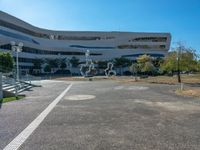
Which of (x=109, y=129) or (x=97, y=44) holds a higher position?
(x=97, y=44)

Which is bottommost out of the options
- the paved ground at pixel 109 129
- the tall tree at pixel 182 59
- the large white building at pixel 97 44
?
the paved ground at pixel 109 129

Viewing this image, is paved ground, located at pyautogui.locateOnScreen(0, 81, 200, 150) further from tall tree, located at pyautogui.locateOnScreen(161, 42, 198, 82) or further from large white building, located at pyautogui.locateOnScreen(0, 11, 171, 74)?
large white building, located at pyautogui.locateOnScreen(0, 11, 171, 74)

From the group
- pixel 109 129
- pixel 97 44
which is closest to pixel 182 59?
pixel 109 129

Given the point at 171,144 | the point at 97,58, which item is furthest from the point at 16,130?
the point at 97,58

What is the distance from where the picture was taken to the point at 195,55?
34.3 meters

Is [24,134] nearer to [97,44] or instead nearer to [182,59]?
[182,59]

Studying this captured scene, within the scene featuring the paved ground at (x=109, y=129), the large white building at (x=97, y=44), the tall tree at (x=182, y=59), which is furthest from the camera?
the large white building at (x=97, y=44)

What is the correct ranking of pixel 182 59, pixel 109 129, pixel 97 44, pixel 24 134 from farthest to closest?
pixel 97 44
pixel 182 59
pixel 109 129
pixel 24 134

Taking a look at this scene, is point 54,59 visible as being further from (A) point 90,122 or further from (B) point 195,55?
(A) point 90,122

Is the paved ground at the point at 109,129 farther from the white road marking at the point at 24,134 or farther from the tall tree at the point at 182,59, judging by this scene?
the tall tree at the point at 182,59

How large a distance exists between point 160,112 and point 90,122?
3489 millimetres

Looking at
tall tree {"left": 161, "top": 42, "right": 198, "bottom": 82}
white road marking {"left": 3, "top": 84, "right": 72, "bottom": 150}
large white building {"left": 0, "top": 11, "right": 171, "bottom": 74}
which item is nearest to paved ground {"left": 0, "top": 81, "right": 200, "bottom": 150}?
white road marking {"left": 3, "top": 84, "right": 72, "bottom": 150}

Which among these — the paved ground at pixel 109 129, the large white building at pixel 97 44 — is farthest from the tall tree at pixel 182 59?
the large white building at pixel 97 44

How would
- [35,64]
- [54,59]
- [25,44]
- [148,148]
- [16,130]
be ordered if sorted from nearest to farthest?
[148,148] → [16,130] → [25,44] → [35,64] → [54,59]
